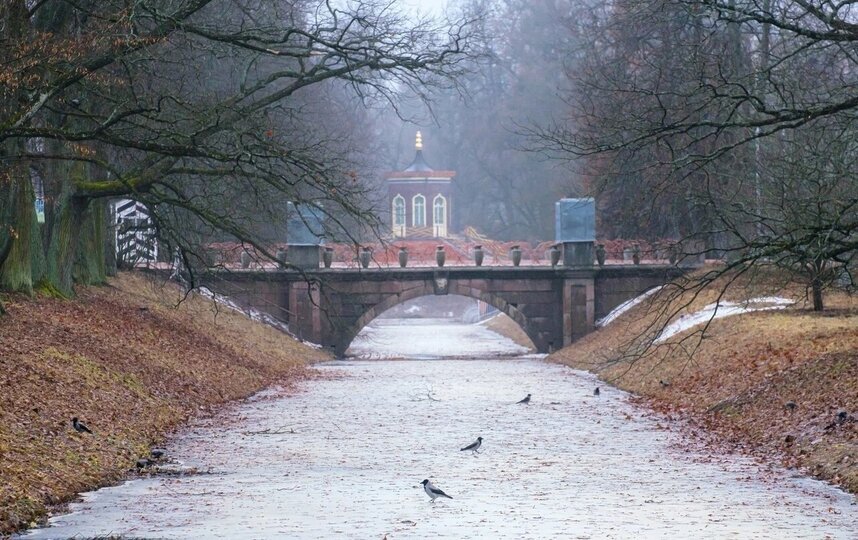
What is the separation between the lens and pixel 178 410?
23.0 m

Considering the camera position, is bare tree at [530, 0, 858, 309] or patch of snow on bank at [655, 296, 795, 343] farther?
patch of snow on bank at [655, 296, 795, 343]

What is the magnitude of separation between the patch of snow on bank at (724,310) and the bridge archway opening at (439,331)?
12.2 meters

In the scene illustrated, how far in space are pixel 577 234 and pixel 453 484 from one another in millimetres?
32503

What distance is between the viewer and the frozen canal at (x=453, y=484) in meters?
12.7

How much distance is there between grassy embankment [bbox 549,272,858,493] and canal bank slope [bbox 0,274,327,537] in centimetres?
689

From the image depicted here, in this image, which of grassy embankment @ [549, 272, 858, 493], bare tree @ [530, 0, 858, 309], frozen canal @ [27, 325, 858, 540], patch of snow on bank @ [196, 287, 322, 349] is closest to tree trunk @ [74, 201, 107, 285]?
frozen canal @ [27, 325, 858, 540]

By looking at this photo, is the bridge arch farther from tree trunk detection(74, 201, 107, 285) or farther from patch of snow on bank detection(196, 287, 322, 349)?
tree trunk detection(74, 201, 107, 285)

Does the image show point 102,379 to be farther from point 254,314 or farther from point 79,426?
point 254,314

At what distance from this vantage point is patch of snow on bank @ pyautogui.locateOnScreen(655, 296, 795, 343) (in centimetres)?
3383

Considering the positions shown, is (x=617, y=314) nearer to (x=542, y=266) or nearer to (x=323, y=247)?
(x=542, y=266)

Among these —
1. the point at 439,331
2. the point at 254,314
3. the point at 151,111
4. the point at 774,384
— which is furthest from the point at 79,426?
the point at 439,331

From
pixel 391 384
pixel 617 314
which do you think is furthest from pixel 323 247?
pixel 391 384

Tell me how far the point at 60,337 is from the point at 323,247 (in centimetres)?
2651

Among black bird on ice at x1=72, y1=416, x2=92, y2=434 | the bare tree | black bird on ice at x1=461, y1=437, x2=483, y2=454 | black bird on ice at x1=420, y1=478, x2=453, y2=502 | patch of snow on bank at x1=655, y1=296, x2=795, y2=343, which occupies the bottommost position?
black bird on ice at x1=461, y1=437, x2=483, y2=454
